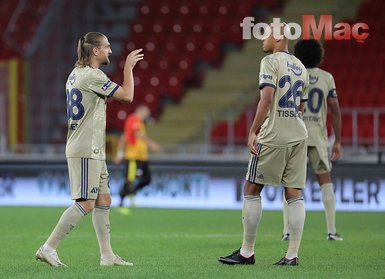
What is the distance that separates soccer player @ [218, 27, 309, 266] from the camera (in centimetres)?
857

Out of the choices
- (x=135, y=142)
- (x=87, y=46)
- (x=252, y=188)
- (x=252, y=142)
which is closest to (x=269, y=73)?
(x=252, y=142)

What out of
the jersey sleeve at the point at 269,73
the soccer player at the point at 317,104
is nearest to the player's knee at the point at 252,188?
the jersey sleeve at the point at 269,73

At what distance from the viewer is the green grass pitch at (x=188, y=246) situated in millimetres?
8258

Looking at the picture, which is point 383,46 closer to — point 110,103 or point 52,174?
point 110,103

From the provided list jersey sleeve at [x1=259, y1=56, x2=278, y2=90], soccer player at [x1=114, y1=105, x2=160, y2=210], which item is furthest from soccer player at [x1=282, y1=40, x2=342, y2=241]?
soccer player at [x1=114, y1=105, x2=160, y2=210]

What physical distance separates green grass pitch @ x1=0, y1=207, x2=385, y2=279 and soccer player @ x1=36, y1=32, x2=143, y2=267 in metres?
0.43

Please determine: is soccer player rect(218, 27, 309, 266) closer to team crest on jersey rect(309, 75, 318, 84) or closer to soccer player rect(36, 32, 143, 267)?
soccer player rect(36, 32, 143, 267)

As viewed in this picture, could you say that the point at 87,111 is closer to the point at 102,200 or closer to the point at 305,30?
the point at 102,200

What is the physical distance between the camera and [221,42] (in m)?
23.9

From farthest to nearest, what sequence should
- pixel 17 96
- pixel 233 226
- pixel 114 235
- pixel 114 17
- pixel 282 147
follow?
pixel 114 17 → pixel 17 96 → pixel 233 226 → pixel 114 235 → pixel 282 147

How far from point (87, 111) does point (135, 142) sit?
29.0ft

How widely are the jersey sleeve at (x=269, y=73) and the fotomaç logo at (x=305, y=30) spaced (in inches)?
9.0

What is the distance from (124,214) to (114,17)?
985 centimetres

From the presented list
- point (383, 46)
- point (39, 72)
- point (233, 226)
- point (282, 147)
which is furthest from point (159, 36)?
point (282, 147)
